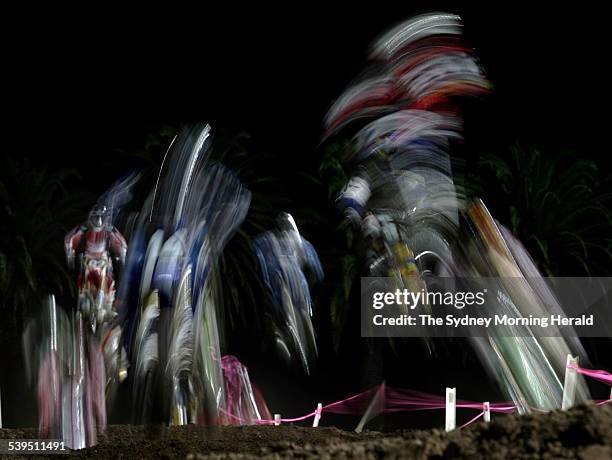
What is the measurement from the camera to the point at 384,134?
32.8 metres

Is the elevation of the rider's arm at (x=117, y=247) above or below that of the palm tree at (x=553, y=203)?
below

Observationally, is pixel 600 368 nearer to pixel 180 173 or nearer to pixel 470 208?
pixel 470 208

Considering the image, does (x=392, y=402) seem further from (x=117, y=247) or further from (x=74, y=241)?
(x=74, y=241)

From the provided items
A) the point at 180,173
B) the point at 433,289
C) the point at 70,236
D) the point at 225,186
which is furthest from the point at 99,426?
the point at 433,289

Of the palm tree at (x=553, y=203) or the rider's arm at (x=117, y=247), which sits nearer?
the rider's arm at (x=117, y=247)

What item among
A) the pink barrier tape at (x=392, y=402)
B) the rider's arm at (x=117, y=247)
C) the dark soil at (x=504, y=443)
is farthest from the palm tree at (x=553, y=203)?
the dark soil at (x=504, y=443)

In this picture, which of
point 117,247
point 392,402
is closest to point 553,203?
point 392,402

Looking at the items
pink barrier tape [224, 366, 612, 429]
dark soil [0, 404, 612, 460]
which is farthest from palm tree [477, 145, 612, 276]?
dark soil [0, 404, 612, 460]

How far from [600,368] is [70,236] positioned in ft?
63.4

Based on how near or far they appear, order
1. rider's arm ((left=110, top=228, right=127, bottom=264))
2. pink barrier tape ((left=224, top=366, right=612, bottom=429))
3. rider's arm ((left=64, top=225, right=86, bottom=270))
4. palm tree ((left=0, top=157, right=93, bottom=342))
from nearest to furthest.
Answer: rider's arm ((left=110, top=228, right=127, bottom=264))
rider's arm ((left=64, top=225, right=86, bottom=270))
pink barrier tape ((left=224, top=366, right=612, bottom=429))
palm tree ((left=0, top=157, right=93, bottom=342))

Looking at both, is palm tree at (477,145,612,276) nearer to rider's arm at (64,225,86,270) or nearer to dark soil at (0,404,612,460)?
rider's arm at (64,225,86,270)

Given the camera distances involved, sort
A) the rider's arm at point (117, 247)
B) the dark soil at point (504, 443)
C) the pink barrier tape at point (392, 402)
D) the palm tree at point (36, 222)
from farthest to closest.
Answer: the palm tree at point (36, 222) → the pink barrier tape at point (392, 402) → the rider's arm at point (117, 247) → the dark soil at point (504, 443)

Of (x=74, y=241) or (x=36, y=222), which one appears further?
(x=36, y=222)

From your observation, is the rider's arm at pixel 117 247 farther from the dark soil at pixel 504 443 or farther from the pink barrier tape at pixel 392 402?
the dark soil at pixel 504 443
